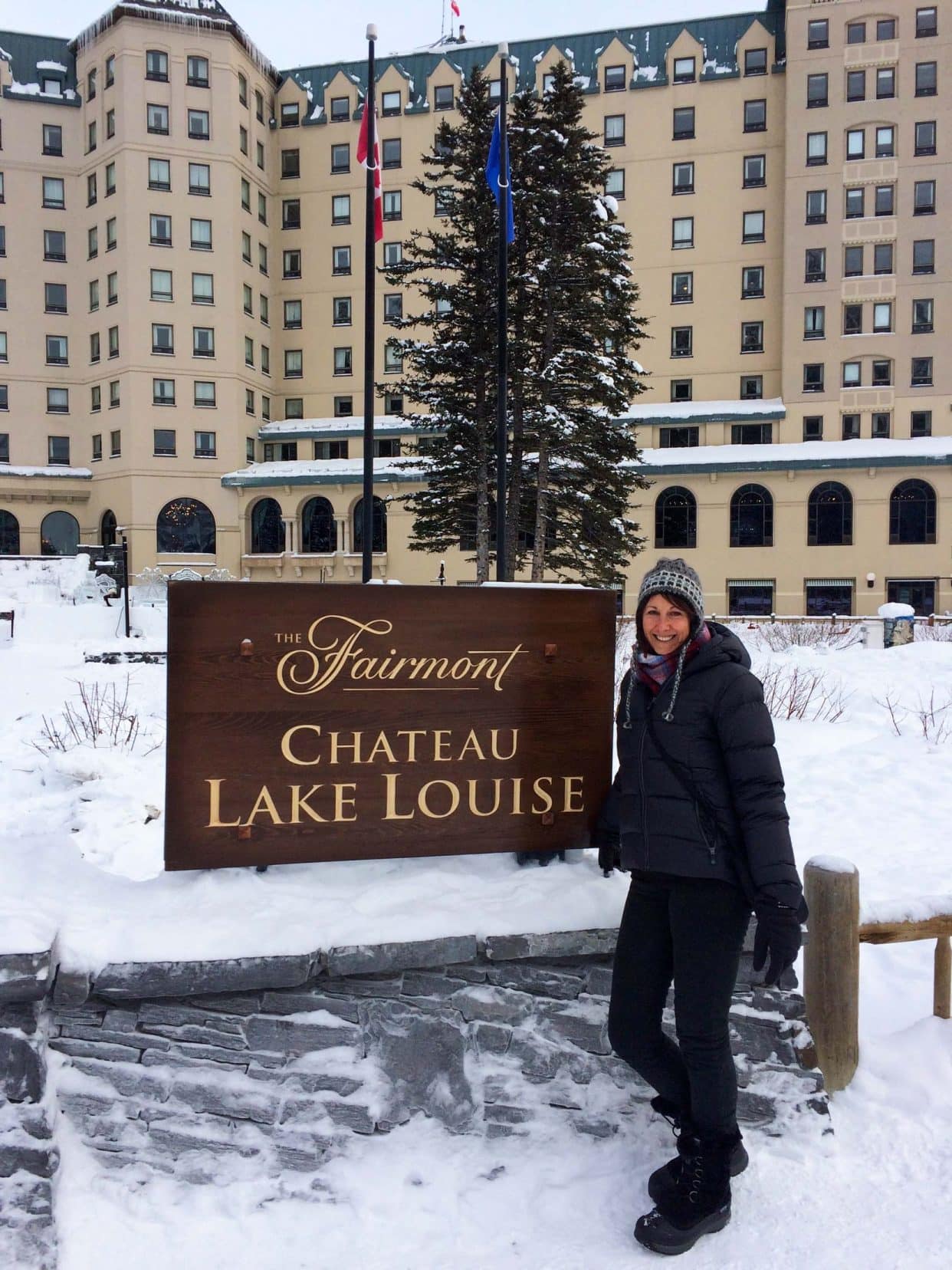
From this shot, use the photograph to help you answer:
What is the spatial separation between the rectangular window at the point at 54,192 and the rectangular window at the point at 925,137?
135ft

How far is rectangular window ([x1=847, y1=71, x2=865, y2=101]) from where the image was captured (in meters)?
37.5

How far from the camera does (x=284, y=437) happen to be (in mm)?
43969

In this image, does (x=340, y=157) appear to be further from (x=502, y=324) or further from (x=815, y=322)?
(x=502, y=324)

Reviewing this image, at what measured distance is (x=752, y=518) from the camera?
3750 cm

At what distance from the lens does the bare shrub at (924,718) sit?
885 cm

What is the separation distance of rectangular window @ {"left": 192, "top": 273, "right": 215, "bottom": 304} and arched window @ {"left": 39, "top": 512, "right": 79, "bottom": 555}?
12.8 m

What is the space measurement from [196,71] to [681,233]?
2463 cm

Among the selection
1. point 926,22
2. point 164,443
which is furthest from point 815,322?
point 164,443

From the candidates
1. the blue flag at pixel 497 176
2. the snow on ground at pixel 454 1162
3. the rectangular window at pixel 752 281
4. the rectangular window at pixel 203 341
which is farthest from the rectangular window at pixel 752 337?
the snow on ground at pixel 454 1162

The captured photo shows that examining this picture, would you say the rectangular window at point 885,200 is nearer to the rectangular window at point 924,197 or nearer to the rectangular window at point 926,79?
the rectangular window at point 924,197

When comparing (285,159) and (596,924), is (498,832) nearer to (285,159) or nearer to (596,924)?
(596,924)

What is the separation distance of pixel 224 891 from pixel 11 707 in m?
9.20

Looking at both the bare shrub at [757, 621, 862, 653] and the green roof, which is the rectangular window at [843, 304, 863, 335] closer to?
the green roof

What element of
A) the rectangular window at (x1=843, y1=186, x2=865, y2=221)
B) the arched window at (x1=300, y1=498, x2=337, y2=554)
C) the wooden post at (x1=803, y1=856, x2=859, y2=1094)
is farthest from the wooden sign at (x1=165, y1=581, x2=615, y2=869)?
the rectangular window at (x1=843, y1=186, x2=865, y2=221)
